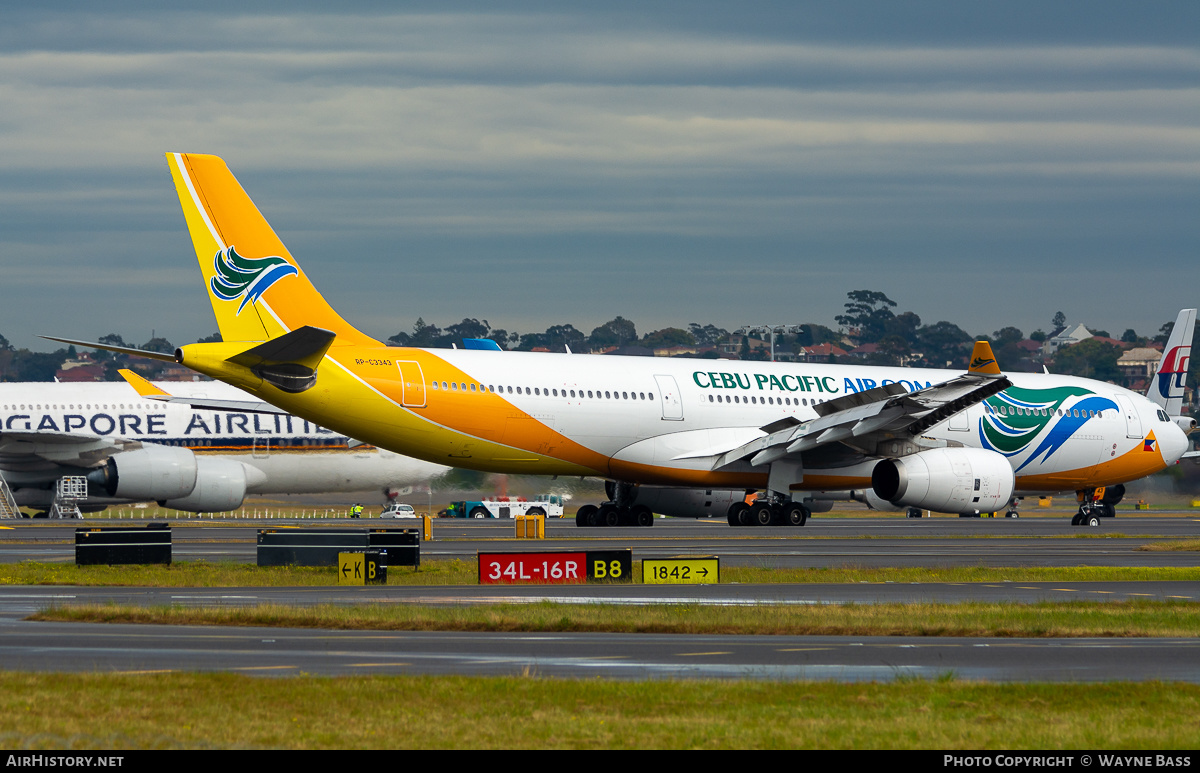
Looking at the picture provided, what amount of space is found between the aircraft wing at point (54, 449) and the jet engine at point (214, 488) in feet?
8.73

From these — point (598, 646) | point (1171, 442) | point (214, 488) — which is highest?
point (1171, 442)

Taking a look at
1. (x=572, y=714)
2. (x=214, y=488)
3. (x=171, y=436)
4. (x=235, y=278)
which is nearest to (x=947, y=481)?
(x=235, y=278)

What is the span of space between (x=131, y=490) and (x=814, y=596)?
38301 millimetres

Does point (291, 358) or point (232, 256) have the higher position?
point (232, 256)

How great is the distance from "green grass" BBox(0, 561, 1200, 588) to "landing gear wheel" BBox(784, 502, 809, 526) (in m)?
14.3

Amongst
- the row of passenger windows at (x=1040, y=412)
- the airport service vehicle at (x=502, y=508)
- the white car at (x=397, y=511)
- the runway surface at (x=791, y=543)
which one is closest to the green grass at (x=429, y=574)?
the runway surface at (x=791, y=543)

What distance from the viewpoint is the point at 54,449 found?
182ft

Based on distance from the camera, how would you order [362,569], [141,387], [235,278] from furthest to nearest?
[141,387] < [235,278] < [362,569]

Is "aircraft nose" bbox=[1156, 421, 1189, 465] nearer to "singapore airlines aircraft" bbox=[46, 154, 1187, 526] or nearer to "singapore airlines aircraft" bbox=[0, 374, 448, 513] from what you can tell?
"singapore airlines aircraft" bbox=[46, 154, 1187, 526]

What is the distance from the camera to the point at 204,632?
55.7ft

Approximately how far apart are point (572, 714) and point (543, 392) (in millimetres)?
28614

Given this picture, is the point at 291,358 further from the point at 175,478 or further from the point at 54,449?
the point at 54,449

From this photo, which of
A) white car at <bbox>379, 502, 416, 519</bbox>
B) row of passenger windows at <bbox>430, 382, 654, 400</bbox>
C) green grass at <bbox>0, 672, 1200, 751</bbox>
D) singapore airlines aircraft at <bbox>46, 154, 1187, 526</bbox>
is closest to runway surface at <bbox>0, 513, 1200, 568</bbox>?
singapore airlines aircraft at <bbox>46, 154, 1187, 526</bbox>

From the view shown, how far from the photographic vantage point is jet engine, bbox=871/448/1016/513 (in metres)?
40.2
